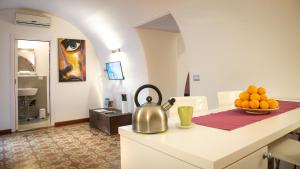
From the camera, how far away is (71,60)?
498 cm

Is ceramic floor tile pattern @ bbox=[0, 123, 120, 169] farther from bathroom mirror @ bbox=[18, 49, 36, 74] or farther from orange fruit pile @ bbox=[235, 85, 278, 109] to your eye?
bathroom mirror @ bbox=[18, 49, 36, 74]

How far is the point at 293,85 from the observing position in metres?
2.04

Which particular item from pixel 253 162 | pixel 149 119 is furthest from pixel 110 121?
pixel 253 162

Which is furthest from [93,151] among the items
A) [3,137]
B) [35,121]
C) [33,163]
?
[35,121]

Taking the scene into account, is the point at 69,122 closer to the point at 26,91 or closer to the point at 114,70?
the point at 26,91

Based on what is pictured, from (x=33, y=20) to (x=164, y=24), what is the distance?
286 centimetres

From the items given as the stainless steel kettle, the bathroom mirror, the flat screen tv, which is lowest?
the stainless steel kettle

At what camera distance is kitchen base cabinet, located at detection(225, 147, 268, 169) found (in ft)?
2.54

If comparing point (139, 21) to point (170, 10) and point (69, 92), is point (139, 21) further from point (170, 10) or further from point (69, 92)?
point (69, 92)

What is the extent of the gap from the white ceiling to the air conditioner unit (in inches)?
92.1

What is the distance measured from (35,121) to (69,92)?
1.46 m

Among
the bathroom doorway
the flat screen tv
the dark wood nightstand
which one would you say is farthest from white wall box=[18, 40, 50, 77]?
the dark wood nightstand

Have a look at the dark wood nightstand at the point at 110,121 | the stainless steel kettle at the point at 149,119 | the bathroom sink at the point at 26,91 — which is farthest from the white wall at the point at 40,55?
the stainless steel kettle at the point at 149,119

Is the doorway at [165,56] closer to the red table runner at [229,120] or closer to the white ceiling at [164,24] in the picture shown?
the white ceiling at [164,24]
